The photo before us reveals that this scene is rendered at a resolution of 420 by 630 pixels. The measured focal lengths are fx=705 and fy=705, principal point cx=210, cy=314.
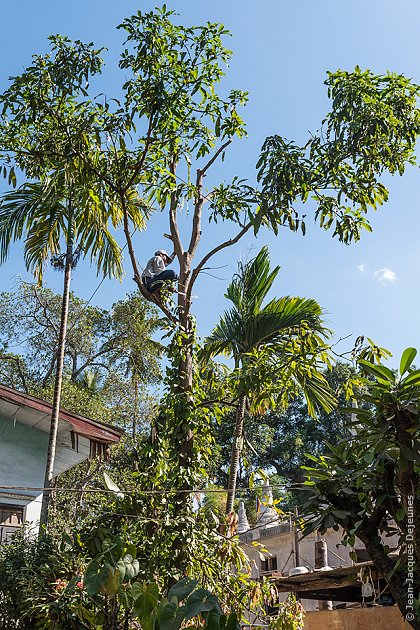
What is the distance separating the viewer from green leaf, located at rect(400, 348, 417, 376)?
3.55 metres

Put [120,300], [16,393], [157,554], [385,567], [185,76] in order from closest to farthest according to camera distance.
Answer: [385,567] < [157,554] < [185,76] < [16,393] < [120,300]

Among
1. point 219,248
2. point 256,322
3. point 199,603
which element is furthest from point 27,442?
point 199,603

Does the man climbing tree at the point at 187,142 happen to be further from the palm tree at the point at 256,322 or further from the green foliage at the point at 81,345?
the green foliage at the point at 81,345

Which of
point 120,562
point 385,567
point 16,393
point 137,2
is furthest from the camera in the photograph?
point 16,393

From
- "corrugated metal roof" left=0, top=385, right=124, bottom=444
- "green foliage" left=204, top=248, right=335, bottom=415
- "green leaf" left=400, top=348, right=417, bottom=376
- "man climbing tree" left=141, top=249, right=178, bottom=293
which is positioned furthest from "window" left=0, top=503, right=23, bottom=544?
"green leaf" left=400, top=348, right=417, bottom=376

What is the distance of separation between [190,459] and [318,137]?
3.21m

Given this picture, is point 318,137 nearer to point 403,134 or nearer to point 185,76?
point 403,134

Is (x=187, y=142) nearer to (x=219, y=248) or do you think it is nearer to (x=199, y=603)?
(x=219, y=248)

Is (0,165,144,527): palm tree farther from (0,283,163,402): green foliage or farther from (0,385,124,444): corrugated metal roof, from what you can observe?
(0,283,163,402): green foliage

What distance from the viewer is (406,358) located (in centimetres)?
357

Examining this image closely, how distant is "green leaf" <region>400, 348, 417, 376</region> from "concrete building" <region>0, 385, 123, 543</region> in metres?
5.90

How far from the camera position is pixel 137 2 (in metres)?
6.91

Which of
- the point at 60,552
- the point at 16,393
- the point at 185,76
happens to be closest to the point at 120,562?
the point at 60,552

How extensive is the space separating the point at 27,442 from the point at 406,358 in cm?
681
